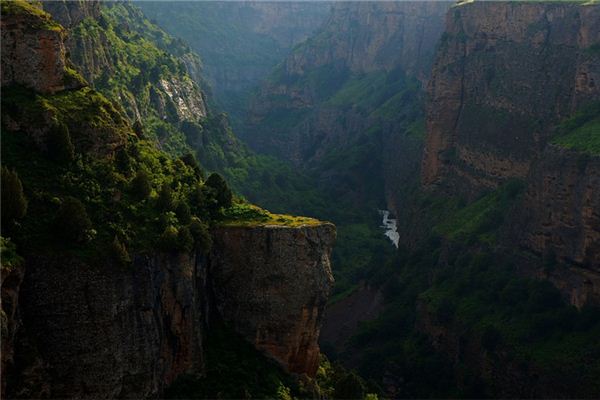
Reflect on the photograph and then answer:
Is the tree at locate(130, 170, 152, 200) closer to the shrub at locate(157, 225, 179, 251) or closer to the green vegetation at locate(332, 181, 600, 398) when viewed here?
the shrub at locate(157, 225, 179, 251)

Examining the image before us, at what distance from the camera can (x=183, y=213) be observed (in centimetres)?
5338

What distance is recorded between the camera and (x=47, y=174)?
1921 inches

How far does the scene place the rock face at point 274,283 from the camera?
5531 centimetres

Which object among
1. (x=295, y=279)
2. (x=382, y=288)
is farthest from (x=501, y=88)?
(x=295, y=279)

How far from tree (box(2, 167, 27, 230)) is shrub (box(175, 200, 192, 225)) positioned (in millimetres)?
Answer: 11093

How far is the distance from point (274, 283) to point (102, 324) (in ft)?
42.9

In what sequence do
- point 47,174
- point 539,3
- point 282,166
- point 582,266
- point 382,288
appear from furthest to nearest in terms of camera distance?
point 282,166
point 539,3
point 382,288
point 582,266
point 47,174

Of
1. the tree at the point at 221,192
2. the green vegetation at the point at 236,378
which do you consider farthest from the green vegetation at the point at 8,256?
the tree at the point at 221,192

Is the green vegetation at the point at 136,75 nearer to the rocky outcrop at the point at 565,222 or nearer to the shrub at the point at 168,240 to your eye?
the rocky outcrop at the point at 565,222

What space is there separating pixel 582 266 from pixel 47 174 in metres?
59.1

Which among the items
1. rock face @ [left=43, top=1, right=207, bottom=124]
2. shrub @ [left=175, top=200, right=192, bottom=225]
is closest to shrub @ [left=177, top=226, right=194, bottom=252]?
shrub @ [left=175, top=200, right=192, bottom=225]

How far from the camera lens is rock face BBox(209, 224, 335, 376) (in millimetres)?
55312

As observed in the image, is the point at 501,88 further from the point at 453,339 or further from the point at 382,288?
the point at 453,339

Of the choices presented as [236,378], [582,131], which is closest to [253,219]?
[236,378]
